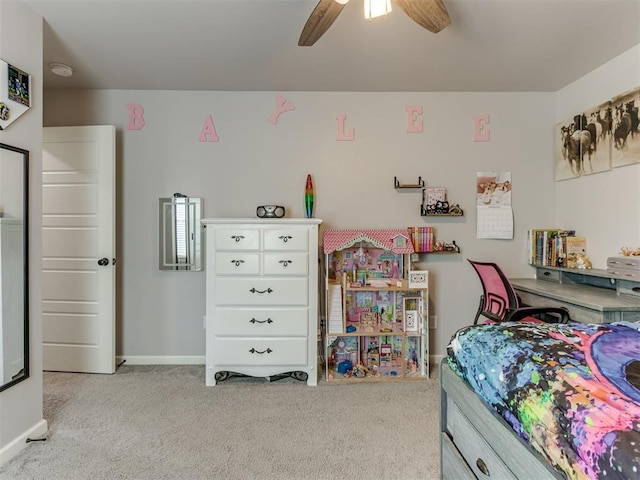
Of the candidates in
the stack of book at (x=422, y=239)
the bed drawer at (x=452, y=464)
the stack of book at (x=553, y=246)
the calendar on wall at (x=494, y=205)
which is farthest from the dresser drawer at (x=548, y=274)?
the bed drawer at (x=452, y=464)

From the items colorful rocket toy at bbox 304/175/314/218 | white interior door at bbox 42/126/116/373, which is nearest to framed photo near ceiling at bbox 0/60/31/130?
white interior door at bbox 42/126/116/373

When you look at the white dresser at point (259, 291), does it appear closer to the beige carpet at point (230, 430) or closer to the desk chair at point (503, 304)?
the beige carpet at point (230, 430)

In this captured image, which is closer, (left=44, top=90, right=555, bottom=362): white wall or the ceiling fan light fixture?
the ceiling fan light fixture

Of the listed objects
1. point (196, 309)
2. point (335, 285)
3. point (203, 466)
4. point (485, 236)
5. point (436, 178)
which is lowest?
point (203, 466)

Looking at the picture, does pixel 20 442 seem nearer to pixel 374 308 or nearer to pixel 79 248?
pixel 79 248

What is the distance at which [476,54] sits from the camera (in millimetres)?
2377

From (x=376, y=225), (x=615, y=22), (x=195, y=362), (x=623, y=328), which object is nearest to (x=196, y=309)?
(x=195, y=362)

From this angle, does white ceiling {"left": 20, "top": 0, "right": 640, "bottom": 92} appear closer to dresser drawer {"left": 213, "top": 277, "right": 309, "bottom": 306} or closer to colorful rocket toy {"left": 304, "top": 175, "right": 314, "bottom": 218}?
colorful rocket toy {"left": 304, "top": 175, "right": 314, "bottom": 218}

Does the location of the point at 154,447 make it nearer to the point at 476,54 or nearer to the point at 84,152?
the point at 84,152

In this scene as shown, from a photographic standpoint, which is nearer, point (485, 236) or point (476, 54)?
point (476, 54)

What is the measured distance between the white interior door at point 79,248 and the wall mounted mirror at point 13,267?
3.06 ft

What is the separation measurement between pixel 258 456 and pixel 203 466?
0.27 m

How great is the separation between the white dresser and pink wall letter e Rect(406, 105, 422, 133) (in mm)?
1277

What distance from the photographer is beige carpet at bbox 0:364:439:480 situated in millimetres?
1688
